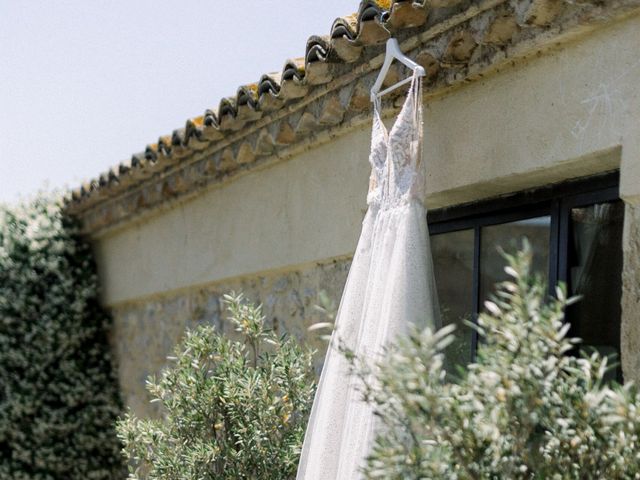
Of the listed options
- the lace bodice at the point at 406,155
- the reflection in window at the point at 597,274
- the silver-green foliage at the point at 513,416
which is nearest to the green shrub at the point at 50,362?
the lace bodice at the point at 406,155

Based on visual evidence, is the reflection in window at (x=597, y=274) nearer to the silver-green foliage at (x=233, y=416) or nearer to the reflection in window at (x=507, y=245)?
the reflection in window at (x=507, y=245)

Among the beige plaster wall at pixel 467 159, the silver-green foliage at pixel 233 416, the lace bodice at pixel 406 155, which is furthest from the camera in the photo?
the silver-green foliage at pixel 233 416

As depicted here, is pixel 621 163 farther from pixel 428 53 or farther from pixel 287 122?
pixel 287 122

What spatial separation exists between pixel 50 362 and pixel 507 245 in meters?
5.01

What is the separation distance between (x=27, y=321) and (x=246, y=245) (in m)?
2.97

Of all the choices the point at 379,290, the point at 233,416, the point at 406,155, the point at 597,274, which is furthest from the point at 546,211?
the point at 233,416

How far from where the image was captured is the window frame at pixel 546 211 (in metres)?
3.09

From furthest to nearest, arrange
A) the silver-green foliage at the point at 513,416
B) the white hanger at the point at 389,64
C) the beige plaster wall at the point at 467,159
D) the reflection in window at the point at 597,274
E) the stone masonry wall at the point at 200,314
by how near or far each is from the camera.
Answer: the stone masonry wall at the point at 200,314
the white hanger at the point at 389,64
the reflection in window at the point at 597,274
the beige plaster wall at the point at 467,159
the silver-green foliage at the point at 513,416

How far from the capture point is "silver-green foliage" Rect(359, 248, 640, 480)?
2000mm

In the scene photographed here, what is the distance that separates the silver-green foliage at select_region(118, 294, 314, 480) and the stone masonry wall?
24.8 inches

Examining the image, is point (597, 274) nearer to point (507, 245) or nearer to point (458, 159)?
point (507, 245)

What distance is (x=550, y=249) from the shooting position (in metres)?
3.23

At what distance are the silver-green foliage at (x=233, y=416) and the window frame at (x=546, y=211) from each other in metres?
0.71

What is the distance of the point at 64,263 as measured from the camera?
780 cm
